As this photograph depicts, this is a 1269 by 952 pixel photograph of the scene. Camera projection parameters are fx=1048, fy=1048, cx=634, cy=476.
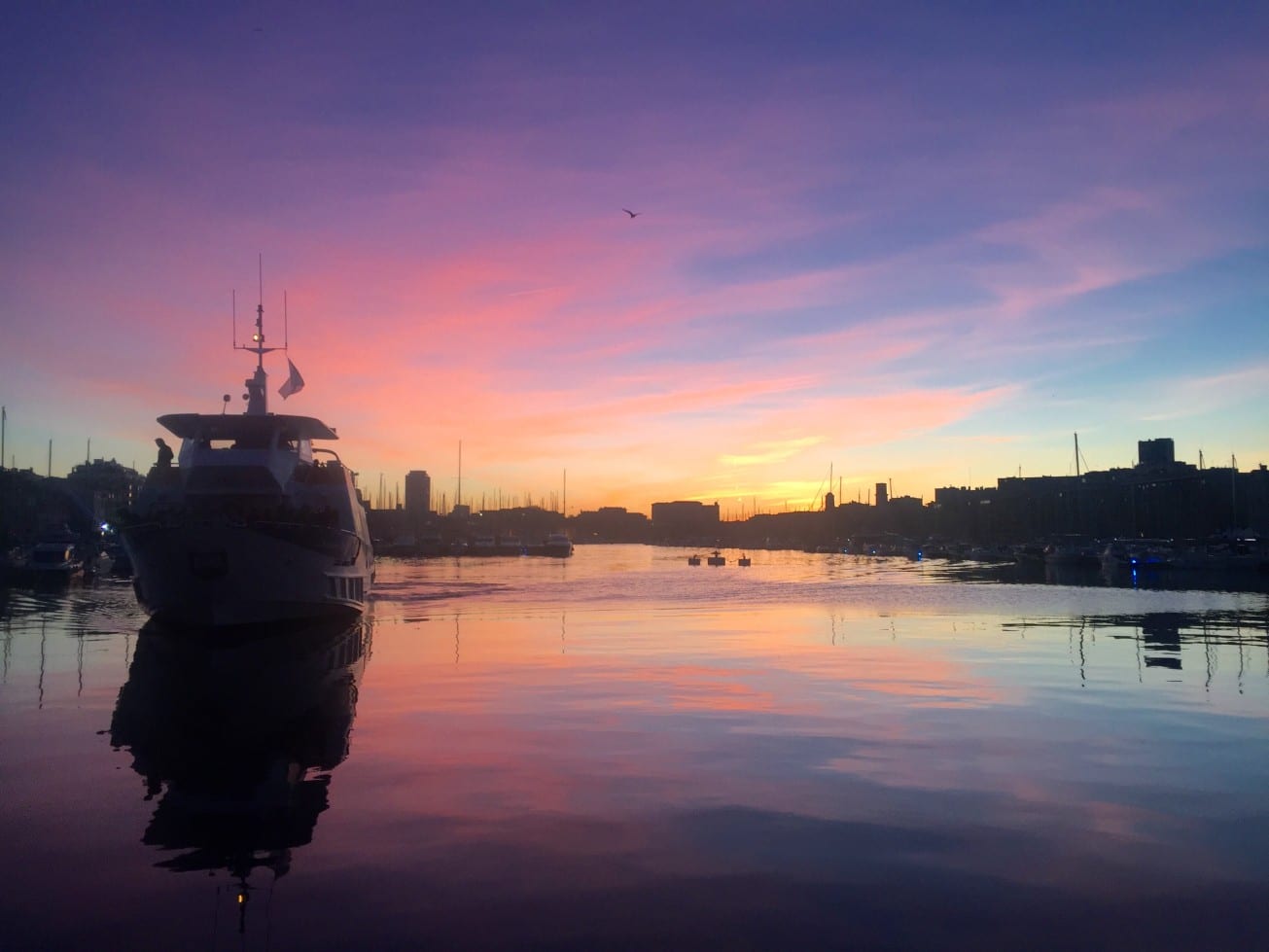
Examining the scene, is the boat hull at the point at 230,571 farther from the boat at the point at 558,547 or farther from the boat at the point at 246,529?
the boat at the point at 558,547

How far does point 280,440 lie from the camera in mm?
37719

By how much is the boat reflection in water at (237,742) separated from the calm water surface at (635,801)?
73mm

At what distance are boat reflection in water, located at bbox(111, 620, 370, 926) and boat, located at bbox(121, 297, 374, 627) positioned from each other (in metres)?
1.64

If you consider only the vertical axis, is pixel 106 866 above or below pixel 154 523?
below

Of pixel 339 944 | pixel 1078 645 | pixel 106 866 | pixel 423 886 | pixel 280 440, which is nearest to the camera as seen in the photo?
pixel 339 944

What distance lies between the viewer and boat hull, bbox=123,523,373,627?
29.4 meters

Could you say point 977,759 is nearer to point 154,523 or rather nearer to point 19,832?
point 19,832

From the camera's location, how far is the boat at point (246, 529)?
29.7 meters

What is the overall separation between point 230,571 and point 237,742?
593 inches

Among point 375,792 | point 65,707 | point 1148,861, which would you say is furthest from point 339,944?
point 65,707

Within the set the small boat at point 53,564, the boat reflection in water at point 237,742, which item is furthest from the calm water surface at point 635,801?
the small boat at point 53,564

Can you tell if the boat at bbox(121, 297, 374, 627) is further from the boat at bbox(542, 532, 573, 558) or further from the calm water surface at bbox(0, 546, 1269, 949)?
the boat at bbox(542, 532, 573, 558)

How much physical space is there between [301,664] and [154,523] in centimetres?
835

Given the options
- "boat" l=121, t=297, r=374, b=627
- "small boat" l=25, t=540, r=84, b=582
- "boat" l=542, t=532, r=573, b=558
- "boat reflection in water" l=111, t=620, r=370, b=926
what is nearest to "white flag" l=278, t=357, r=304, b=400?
"boat" l=121, t=297, r=374, b=627
